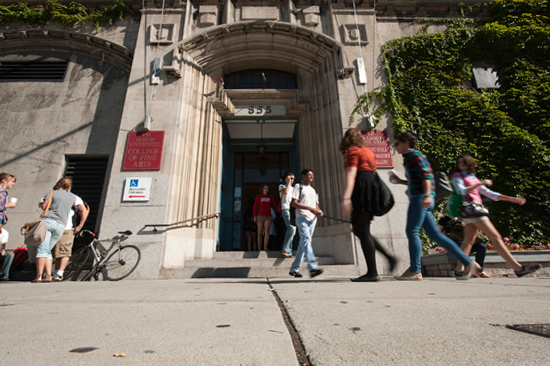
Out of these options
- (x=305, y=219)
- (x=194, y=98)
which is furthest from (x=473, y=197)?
(x=194, y=98)

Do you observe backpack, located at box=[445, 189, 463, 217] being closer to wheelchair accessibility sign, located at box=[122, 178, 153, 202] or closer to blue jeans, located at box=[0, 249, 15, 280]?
wheelchair accessibility sign, located at box=[122, 178, 153, 202]

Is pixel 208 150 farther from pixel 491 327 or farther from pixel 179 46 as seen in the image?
pixel 491 327

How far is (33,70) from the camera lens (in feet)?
28.8

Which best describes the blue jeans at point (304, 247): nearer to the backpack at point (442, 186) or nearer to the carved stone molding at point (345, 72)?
the backpack at point (442, 186)

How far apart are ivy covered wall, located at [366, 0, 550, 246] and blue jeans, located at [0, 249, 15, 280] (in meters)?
8.64

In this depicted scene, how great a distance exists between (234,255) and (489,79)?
28.4 feet

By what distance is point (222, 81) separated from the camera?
27.7 ft

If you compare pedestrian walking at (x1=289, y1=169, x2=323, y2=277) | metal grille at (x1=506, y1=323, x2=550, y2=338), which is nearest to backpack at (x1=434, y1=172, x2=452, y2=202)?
pedestrian walking at (x1=289, y1=169, x2=323, y2=277)

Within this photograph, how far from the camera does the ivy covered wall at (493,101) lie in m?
6.86

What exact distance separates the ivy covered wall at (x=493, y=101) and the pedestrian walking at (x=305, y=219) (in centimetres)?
374

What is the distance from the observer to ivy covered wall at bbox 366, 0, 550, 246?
6.86 meters

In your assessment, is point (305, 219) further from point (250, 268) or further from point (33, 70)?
Result: point (33, 70)

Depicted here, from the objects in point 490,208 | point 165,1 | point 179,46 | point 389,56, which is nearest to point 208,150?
point 179,46

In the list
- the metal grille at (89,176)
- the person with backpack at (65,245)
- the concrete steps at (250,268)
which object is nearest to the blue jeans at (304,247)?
the concrete steps at (250,268)
